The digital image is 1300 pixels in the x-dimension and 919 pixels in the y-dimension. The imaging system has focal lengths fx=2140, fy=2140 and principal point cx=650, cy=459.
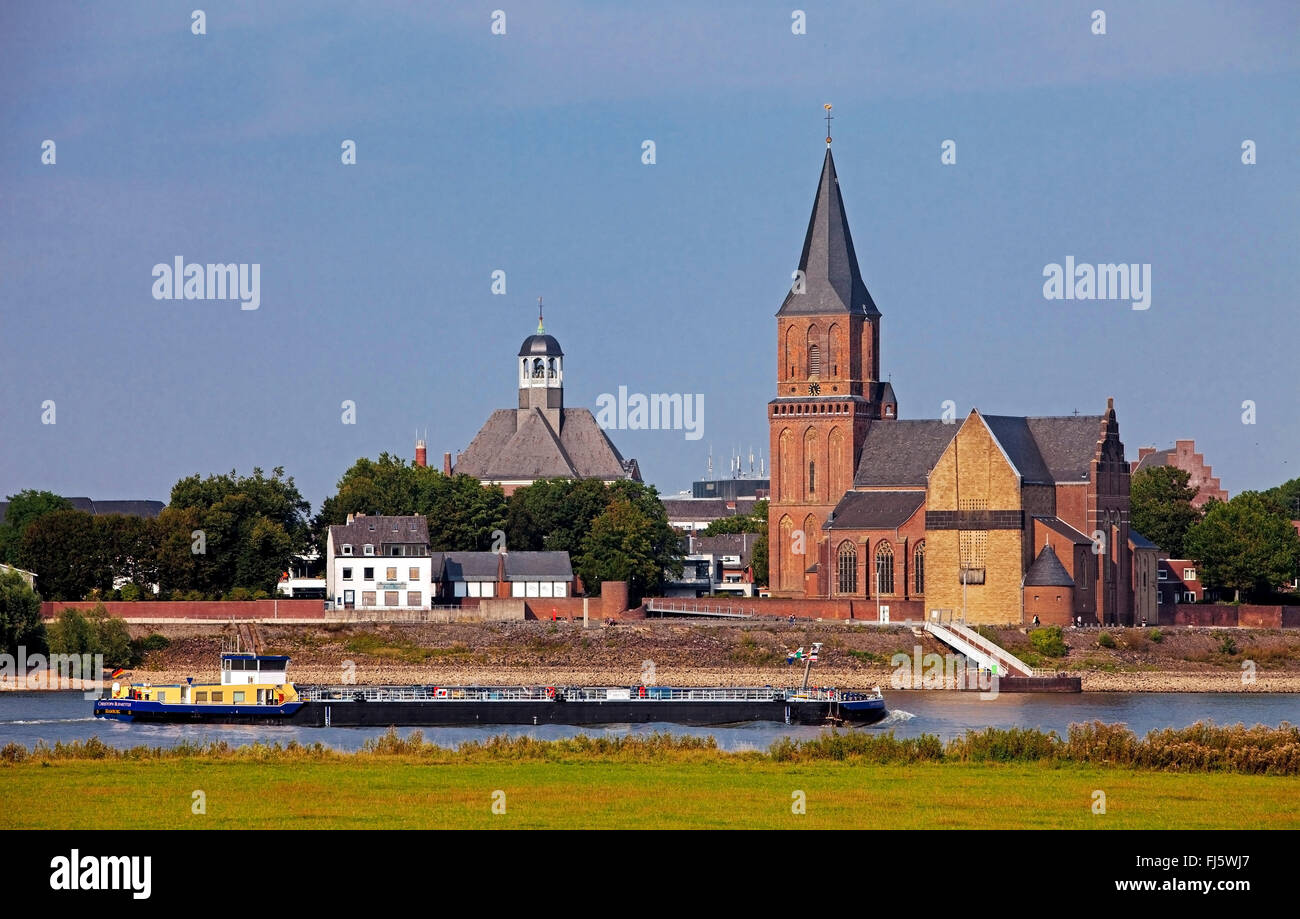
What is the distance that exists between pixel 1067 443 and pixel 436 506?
3713 centimetres

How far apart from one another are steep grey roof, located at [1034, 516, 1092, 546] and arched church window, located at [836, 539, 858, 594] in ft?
42.3

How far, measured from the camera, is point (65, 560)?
110 meters

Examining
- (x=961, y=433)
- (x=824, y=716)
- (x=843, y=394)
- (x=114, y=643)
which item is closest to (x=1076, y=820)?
(x=824, y=716)

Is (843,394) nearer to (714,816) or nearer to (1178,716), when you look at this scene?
(1178,716)

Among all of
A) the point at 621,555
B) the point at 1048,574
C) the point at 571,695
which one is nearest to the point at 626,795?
the point at 571,695

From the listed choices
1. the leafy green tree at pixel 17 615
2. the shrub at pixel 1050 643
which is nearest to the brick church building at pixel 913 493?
the shrub at pixel 1050 643

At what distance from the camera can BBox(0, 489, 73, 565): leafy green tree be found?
11944cm

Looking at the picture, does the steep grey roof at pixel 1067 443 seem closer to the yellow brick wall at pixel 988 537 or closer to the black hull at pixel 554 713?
the yellow brick wall at pixel 988 537

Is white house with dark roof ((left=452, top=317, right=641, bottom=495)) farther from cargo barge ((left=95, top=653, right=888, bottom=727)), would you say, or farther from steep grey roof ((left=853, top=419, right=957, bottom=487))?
cargo barge ((left=95, top=653, right=888, bottom=727))

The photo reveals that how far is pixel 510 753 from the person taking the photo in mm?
54656

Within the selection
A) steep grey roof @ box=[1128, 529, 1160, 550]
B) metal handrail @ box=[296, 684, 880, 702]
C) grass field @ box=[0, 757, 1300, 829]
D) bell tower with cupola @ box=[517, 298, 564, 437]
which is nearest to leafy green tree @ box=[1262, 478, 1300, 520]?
steep grey roof @ box=[1128, 529, 1160, 550]

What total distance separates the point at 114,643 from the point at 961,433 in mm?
43294

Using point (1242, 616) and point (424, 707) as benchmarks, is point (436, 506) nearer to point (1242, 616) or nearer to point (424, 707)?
point (1242, 616)

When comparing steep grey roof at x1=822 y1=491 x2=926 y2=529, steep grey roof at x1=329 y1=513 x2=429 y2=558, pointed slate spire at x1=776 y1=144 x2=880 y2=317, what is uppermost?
pointed slate spire at x1=776 y1=144 x2=880 y2=317
